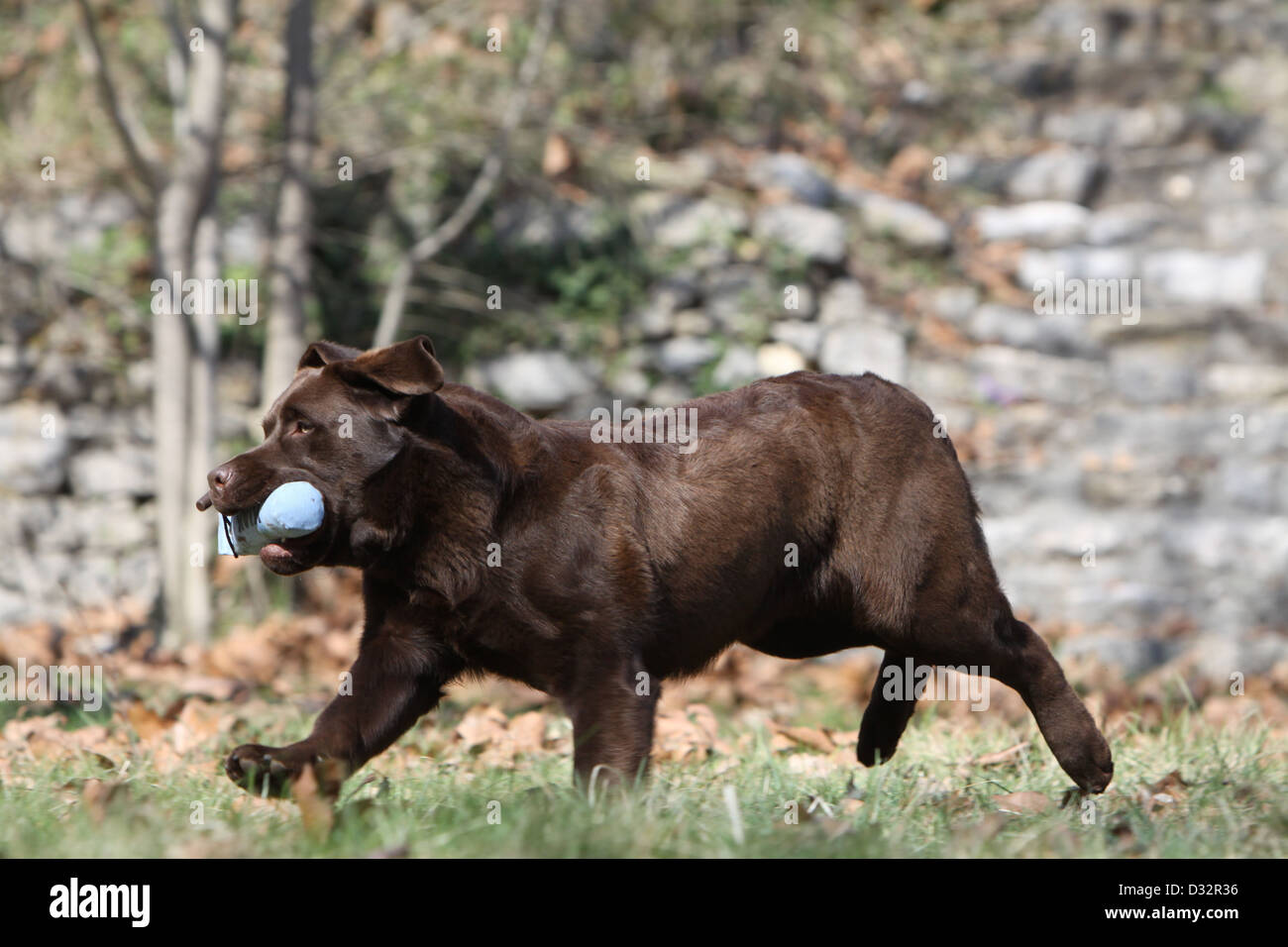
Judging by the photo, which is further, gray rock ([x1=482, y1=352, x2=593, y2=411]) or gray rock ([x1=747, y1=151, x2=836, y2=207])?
gray rock ([x1=747, y1=151, x2=836, y2=207])

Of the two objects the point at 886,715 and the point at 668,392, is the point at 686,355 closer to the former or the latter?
the point at 668,392

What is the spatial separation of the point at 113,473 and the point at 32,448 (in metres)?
0.48

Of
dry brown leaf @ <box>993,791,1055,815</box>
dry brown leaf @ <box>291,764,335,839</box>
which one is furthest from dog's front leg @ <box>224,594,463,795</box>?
dry brown leaf @ <box>993,791,1055,815</box>

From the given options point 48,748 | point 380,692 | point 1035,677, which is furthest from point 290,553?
point 1035,677

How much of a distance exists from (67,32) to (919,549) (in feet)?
26.5

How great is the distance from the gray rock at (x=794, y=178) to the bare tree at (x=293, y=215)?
12.7 ft

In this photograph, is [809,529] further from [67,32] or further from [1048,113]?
[1048,113]

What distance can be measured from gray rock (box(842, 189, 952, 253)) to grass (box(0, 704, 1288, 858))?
6881 mm

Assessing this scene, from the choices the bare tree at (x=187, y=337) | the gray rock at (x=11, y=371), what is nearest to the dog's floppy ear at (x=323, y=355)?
the bare tree at (x=187, y=337)

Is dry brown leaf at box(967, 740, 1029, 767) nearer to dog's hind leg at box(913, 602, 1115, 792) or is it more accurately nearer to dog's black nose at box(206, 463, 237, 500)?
dog's hind leg at box(913, 602, 1115, 792)

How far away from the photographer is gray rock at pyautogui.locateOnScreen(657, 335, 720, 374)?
32.9 feet

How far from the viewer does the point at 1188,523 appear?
9.23 metres

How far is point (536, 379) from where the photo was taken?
31.9ft

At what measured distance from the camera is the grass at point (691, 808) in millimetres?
3174
